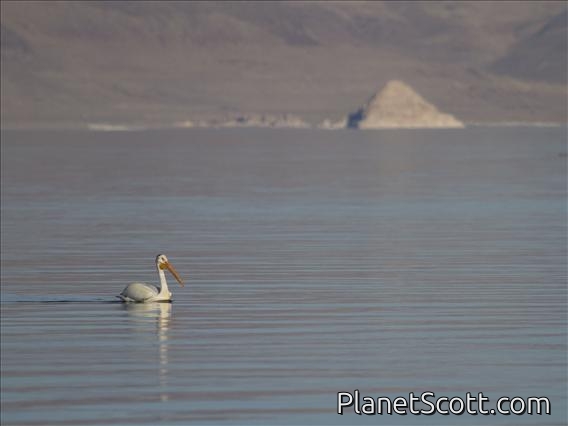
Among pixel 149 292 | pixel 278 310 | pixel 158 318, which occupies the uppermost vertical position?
pixel 149 292

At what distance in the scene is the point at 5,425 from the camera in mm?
14102

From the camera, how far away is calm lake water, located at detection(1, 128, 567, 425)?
50.7ft

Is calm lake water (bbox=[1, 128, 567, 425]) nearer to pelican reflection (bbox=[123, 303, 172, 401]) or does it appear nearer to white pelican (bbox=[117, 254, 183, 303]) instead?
pelican reflection (bbox=[123, 303, 172, 401])

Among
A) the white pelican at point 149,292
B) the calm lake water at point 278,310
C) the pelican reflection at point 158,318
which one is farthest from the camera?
the white pelican at point 149,292

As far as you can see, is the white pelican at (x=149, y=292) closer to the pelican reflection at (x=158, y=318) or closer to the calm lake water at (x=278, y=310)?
the pelican reflection at (x=158, y=318)

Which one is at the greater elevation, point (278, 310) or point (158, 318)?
point (278, 310)

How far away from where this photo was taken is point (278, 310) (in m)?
21.4

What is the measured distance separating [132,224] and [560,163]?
50.3 m

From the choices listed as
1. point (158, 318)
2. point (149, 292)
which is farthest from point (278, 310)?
point (149, 292)

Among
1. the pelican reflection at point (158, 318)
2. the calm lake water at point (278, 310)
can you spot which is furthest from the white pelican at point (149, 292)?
the calm lake water at point (278, 310)

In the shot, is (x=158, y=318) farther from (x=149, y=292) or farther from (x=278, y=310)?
(x=278, y=310)

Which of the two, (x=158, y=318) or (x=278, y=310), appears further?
(x=278, y=310)

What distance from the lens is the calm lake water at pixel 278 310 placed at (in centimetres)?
1545

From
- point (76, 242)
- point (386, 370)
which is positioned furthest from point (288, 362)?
point (76, 242)
